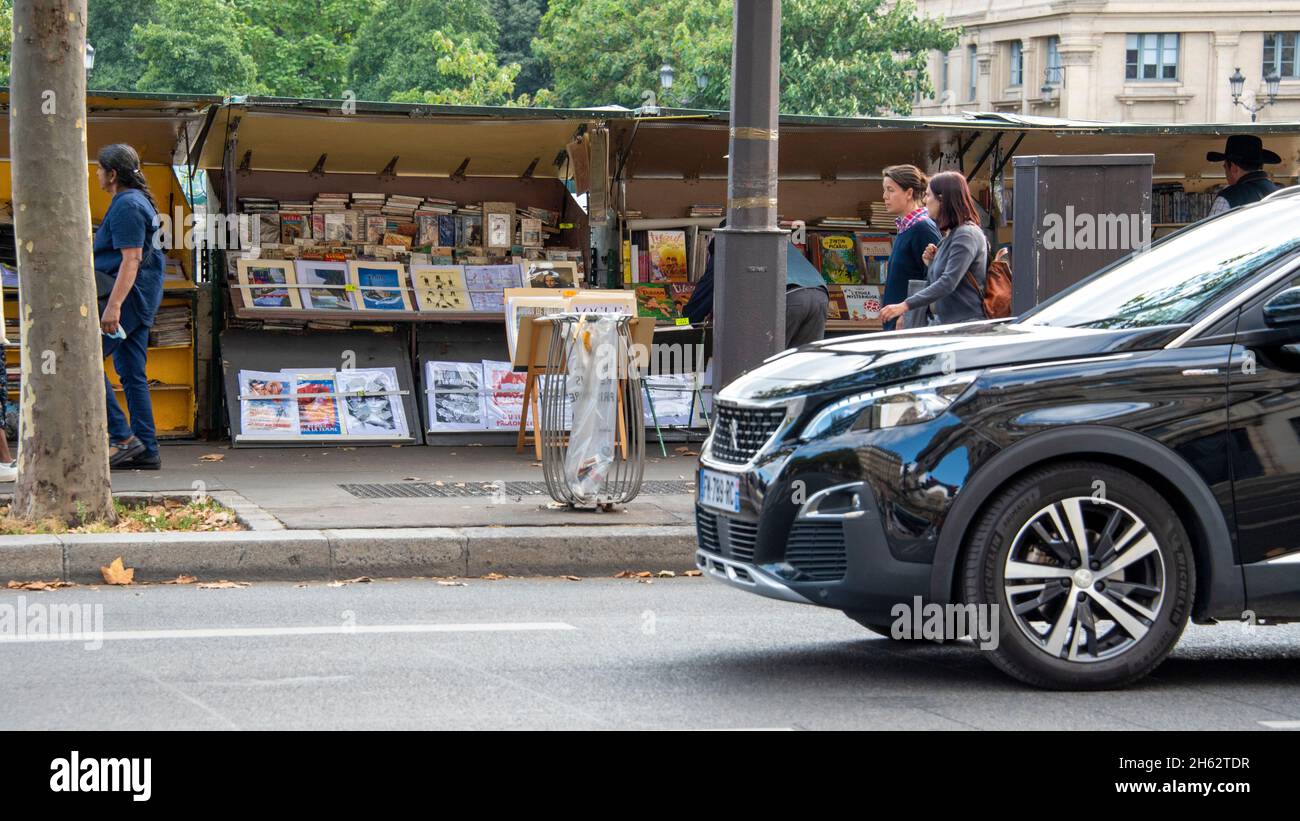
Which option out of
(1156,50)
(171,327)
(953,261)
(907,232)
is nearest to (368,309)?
(171,327)

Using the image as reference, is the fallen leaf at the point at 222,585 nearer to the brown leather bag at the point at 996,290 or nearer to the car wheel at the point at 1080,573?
the car wheel at the point at 1080,573

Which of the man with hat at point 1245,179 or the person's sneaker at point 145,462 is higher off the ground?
the man with hat at point 1245,179

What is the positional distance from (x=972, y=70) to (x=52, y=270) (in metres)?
66.1

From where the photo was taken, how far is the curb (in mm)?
8297

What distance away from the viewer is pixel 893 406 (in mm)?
5871

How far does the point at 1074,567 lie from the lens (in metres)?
5.80

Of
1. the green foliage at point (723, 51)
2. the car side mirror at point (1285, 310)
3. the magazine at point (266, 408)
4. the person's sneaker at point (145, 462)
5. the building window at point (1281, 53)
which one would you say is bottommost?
the person's sneaker at point (145, 462)

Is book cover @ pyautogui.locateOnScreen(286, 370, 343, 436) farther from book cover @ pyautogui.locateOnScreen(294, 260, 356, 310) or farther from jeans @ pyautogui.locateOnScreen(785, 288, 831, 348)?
jeans @ pyautogui.locateOnScreen(785, 288, 831, 348)

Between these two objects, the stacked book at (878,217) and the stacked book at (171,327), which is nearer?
the stacked book at (171,327)

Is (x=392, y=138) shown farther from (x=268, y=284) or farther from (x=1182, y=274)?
(x=1182, y=274)

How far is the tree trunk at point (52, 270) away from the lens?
29.2 ft

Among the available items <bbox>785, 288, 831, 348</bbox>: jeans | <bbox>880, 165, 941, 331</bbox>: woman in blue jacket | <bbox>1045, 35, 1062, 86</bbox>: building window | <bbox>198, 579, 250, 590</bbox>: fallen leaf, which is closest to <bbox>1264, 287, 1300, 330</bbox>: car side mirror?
<bbox>880, 165, 941, 331</bbox>: woman in blue jacket

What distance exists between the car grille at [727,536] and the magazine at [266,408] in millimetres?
6758

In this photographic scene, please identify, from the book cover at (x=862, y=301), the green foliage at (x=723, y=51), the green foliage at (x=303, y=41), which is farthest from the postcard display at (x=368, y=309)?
the green foliage at (x=303, y=41)
